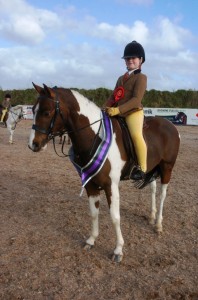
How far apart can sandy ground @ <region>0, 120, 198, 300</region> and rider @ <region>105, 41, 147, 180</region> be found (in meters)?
1.23

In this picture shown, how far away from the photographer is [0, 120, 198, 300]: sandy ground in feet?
11.6

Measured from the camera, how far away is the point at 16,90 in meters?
34.7

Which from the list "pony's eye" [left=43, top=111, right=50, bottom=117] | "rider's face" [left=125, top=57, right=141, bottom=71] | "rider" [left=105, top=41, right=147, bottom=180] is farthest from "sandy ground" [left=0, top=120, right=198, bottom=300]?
"rider's face" [left=125, top=57, right=141, bottom=71]

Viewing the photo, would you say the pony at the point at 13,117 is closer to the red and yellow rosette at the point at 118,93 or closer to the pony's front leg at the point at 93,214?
the pony's front leg at the point at 93,214

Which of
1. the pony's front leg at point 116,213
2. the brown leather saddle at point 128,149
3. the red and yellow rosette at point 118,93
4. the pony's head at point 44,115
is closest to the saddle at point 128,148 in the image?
the brown leather saddle at point 128,149

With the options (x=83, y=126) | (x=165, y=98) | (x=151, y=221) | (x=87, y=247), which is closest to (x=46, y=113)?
(x=83, y=126)

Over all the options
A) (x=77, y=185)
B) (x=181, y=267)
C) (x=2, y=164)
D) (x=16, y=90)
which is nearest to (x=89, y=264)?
(x=181, y=267)

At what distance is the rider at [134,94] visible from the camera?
4.25m

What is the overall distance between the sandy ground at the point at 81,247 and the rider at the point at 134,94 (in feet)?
4.05

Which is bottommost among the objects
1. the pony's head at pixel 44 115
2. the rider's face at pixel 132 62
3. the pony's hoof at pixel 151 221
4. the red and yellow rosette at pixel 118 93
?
the pony's hoof at pixel 151 221

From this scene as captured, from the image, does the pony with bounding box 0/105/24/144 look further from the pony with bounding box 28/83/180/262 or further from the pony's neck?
the pony's neck

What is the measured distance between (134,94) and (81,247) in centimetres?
215

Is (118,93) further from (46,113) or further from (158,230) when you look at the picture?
(158,230)

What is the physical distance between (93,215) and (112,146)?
3.53 feet
